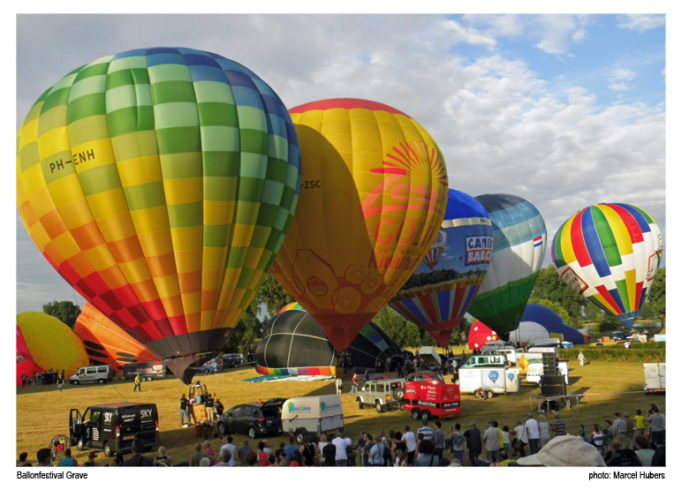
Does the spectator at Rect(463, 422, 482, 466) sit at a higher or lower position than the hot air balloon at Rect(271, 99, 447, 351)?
lower

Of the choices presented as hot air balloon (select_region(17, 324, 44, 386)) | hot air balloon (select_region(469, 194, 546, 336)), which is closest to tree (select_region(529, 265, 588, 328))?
hot air balloon (select_region(469, 194, 546, 336))

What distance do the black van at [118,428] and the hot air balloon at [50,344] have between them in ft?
83.3

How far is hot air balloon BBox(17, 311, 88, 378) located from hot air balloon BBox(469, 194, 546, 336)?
27521mm

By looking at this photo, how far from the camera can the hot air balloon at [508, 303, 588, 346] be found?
50.8 meters

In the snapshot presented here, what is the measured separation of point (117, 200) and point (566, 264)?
129 ft

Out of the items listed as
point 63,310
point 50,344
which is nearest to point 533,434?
point 50,344

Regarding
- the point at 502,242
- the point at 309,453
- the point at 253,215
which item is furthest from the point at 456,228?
the point at 309,453

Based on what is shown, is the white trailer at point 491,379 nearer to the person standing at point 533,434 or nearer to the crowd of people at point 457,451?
the crowd of people at point 457,451

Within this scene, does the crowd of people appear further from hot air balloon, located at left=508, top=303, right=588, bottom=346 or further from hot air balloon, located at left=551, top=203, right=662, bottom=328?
hot air balloon, located at left=508, top=303, right=588, bottom=346

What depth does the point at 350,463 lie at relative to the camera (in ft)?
40.8

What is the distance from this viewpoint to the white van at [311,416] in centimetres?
1731

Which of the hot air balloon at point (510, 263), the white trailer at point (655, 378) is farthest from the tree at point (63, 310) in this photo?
the white trailer at point (655, 378)

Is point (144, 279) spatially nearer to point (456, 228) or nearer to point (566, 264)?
point (456, 228)
